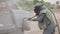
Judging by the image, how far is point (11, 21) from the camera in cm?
439

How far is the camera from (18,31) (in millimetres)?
A: 4387

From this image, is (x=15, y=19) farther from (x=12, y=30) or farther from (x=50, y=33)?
(x=50, y=33)

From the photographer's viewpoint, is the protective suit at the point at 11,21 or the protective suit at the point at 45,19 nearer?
the protective suit at the point at 45,19

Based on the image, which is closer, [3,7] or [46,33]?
[46,33]

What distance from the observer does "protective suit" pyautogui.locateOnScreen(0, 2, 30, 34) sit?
4199 millimetres

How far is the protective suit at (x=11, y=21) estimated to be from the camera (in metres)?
4.20

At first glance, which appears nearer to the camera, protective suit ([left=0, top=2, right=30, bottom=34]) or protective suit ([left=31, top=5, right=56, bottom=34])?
protective suit ([left=31, top=5, right=56, bottom=34])

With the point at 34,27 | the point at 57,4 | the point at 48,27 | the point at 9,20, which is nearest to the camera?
the point at 48,27

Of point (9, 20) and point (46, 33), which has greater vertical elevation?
point (9, 20)

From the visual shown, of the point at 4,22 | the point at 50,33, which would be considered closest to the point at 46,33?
the point at 50,33

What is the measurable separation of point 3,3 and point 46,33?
1221mm

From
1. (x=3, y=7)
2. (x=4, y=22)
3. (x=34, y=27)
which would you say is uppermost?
(x=3, y=7)

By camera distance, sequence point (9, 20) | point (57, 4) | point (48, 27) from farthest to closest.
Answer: point (57, 4) < point (9, 20) < point (48, 27)

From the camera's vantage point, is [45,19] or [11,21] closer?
[45,19]
